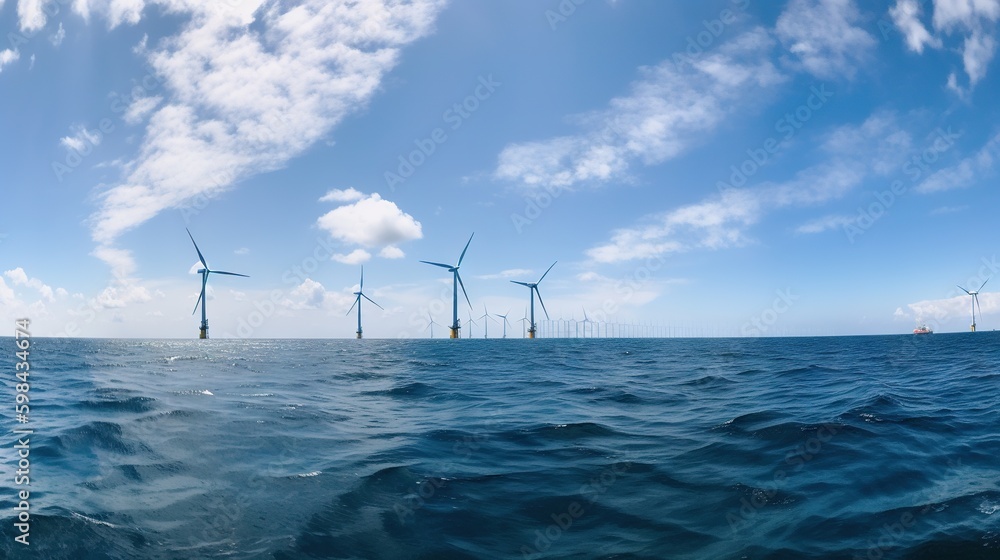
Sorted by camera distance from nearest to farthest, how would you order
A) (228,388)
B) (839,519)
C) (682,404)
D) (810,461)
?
(839,519) < (810,461) < (682,404) < (228,388)

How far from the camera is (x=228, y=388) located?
27.9m

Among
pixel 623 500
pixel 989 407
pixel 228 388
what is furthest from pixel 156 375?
pixel 989 407

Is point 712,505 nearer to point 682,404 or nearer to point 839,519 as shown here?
point 839,519

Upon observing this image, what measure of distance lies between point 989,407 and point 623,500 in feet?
59.3

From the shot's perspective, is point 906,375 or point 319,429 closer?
point 319,429

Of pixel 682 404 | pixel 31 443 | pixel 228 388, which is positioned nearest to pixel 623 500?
pixel 682 404

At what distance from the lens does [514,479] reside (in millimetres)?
12000

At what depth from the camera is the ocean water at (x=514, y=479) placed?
8516 mm

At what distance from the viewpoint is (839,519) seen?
925 cm

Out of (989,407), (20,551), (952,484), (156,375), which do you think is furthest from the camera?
(156,375)

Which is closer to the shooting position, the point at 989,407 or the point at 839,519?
the point at 839,519

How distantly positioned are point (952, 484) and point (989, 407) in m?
12.2

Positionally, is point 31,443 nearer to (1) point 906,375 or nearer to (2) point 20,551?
(2) point 20,551

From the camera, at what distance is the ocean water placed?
8.52 metres
